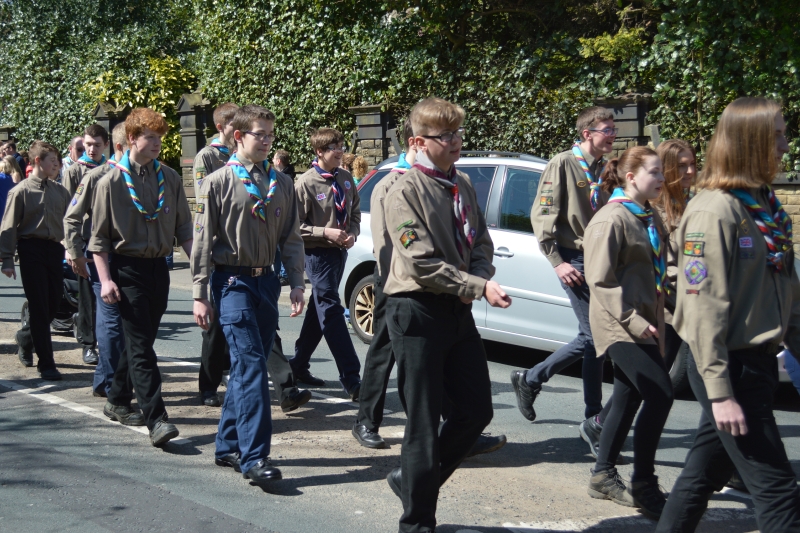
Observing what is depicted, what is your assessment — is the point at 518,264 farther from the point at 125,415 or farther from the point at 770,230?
the point at 770,230

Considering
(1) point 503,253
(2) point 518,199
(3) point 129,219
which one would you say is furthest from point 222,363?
(2) point 518,199

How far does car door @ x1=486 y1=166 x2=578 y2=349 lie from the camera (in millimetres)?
7816

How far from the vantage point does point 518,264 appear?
314 inches


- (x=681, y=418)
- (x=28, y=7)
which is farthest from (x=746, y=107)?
(x=28, y=7)

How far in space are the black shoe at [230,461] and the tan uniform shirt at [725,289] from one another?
2870 millimetres

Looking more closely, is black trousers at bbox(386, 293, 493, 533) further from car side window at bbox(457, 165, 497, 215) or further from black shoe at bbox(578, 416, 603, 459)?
car side window at bbox(457, 165, 497, 215)

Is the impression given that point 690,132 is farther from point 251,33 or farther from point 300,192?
point 251,33

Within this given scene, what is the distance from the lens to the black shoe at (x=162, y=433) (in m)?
5.69

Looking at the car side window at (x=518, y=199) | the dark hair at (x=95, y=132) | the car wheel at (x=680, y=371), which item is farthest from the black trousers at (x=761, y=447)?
the dark hair at (x=95, y=132)

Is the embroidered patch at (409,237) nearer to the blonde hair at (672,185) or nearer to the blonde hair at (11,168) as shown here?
the blonde hair at (672,185)

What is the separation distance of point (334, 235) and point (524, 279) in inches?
71.3

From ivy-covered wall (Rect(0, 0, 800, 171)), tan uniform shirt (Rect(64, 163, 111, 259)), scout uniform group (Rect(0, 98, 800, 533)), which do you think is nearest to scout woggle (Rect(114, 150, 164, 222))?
scout uniform group (Rect(0, 98, 800, 533))

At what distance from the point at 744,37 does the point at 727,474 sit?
9.13 m

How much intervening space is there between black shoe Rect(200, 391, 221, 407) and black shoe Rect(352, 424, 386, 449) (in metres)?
1.46
